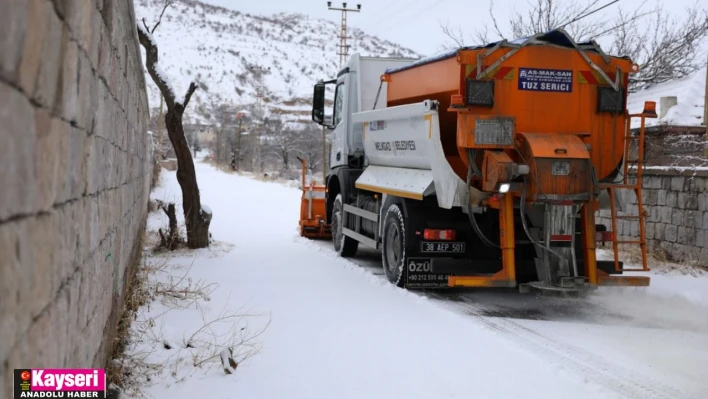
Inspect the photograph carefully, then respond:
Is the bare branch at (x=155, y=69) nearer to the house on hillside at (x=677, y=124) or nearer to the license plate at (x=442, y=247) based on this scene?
the license plate at (x=442, y=247)

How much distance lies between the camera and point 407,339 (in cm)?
593

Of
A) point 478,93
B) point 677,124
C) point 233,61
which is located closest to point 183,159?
point 478,93

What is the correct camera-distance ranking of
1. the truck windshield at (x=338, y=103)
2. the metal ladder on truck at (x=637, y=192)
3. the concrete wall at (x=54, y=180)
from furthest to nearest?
the truck windshield at (x=338, y=103)
the metal ladder on truck at (x=637, y=192)
the concrete wall at (x=54, y=180)

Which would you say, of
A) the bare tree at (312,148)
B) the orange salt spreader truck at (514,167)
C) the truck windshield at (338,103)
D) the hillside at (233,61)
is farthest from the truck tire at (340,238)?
the hillside at (233,61)

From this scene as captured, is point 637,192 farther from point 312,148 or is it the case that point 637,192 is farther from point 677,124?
point 312,148

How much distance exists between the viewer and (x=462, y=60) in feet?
23.7

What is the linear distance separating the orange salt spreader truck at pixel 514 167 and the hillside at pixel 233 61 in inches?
3179

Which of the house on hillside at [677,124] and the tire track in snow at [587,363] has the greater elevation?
the house on hillside at [677,124]

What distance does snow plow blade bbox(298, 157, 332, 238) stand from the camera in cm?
1354

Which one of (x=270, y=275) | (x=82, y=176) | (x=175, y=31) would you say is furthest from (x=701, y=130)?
(x=175, y=31)

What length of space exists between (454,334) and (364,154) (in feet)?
17.4

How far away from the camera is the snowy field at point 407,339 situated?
15.4 ft

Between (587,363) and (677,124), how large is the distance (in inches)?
442

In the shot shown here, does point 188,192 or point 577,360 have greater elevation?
point 188,192
